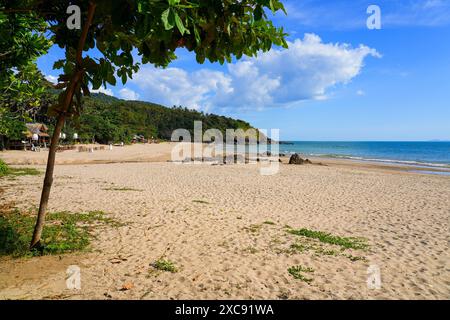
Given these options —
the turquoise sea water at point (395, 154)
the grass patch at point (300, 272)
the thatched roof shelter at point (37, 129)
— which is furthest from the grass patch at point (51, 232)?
the thatched roof shelter at point (37, 129)

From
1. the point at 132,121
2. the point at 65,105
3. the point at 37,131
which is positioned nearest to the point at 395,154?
the point at 132,121

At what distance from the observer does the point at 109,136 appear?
57.2 meters

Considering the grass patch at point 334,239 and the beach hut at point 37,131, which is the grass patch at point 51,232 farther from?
the beach hut at point 37,131

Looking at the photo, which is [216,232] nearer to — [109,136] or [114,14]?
[114,14]

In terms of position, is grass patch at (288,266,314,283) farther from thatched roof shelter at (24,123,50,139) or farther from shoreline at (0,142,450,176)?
thatched roof shelter at (24,123,50,139)

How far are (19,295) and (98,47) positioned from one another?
338 cm

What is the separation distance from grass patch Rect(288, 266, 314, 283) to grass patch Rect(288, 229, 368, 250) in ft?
5.42

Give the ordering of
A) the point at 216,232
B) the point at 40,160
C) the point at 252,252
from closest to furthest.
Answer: the point at 252,252 < the point at 216,232 < the point at 40,160

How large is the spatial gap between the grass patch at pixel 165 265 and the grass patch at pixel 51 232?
1490 mm

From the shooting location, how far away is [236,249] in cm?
596

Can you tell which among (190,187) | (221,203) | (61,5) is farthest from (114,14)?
(190,187)

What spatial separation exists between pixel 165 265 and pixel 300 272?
2.14 meters

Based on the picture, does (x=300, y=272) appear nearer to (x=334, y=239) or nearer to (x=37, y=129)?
(x=334, y=239)

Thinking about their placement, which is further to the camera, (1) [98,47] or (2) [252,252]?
(2) [252,252]
